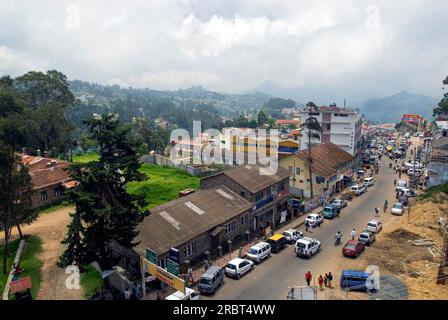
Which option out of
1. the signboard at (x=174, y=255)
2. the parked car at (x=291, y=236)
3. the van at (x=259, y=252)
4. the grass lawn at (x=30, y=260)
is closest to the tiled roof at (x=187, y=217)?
the signboard at (x=174, y=255)

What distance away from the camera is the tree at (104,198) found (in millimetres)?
23984

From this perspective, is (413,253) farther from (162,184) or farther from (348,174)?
(162,184)

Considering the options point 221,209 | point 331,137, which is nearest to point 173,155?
point 331,137

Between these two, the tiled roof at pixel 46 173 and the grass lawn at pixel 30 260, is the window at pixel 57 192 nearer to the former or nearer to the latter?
the tiled roof at pixel 46 173

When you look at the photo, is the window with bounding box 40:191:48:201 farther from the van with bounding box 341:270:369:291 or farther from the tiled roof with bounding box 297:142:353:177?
the van with bounding box 341:270:369:291

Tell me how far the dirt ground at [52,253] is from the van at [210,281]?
8.67m

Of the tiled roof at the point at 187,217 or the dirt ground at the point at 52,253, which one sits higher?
the tiled roof at the point at 187,217

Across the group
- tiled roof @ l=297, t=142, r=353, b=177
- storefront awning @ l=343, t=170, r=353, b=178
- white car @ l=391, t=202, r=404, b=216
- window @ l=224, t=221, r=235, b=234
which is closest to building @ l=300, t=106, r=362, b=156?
tiled roof @ l=297, t=142, r=353, b=177

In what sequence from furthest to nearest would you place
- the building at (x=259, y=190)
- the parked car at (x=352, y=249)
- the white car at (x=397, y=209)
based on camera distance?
the white car at (x=397, y=209)
the building at (x=259, y=190)
the parked car at (x=352, y=249)

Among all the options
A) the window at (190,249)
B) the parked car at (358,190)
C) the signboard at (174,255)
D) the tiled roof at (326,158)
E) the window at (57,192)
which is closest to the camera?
the signboard at (174,255)

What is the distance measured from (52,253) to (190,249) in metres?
12.9

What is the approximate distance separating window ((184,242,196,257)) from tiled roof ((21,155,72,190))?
67.9ft

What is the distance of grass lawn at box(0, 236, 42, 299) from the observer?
27.3 m
